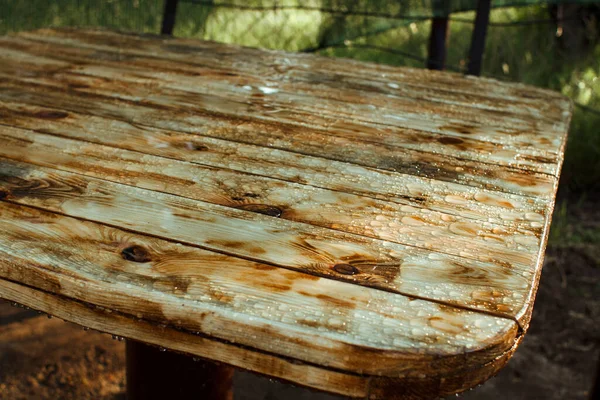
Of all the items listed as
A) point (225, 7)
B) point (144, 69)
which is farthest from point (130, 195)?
point (225, 7)

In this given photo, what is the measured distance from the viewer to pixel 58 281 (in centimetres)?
76

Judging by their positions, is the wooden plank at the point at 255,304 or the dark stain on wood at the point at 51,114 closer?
the wooden plank at the point at 255,304

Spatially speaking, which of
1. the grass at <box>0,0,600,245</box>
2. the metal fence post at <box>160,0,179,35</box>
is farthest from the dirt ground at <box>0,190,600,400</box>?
the metal fence post at <box>160,0,179,35</box>

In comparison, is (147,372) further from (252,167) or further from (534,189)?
(534,189)

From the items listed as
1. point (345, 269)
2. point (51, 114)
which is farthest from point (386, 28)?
point (345, 269)

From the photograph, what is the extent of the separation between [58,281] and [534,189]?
74 cm

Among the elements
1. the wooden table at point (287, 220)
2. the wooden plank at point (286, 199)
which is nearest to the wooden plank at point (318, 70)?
the wooden table at point (287, 220)

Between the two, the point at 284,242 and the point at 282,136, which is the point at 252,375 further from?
the point at 284,242

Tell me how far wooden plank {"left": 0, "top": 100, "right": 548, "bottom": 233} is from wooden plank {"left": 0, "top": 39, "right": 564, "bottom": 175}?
190mm

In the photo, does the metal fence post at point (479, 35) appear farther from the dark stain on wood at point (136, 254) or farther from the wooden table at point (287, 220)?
the dark stain on wood at point (136, 254)

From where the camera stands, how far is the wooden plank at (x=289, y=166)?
99 centimetres

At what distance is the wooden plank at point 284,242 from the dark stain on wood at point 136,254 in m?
0.04

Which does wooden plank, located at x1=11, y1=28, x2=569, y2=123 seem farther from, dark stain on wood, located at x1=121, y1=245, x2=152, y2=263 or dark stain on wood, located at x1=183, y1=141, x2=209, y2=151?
dark stain on wood, located at x1=121, y1=245, x2=152, y2=263

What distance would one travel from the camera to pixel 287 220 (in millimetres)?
922
